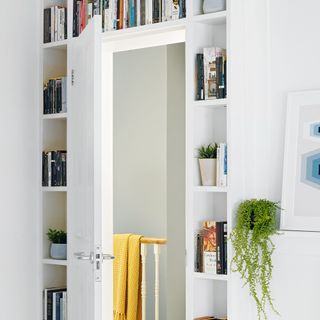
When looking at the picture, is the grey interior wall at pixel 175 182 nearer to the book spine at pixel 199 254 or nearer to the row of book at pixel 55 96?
the row of book at pixel 55 96

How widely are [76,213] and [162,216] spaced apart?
5.90ft

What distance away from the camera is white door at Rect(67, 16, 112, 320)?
11.0 ft

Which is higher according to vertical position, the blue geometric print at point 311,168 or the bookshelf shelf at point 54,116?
the bookshelf shelf at point 54,116

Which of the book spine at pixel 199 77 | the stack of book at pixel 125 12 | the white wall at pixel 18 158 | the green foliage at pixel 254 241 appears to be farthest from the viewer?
the white wall at pixel 18 158

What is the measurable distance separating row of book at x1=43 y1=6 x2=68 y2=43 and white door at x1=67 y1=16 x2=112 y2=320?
6.3 inches

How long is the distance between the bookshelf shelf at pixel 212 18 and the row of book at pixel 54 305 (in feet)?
5.81

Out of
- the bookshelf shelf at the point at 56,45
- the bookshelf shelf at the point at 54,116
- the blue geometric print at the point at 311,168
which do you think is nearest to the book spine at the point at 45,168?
the bookshelf shelf at the point at 54,116

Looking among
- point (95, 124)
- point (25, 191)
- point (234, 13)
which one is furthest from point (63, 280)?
point (234, 13)

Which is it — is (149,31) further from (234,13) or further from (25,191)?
(25,191)

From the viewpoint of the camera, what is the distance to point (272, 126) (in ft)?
11.4

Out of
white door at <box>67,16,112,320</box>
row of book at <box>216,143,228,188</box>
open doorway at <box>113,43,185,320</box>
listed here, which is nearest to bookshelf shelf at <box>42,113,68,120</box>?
white door at <box>67,16,112,320</box>

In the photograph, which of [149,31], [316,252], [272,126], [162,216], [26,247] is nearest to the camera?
[316,252]

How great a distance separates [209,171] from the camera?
3457 mm

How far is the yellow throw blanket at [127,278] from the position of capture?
207 inches
